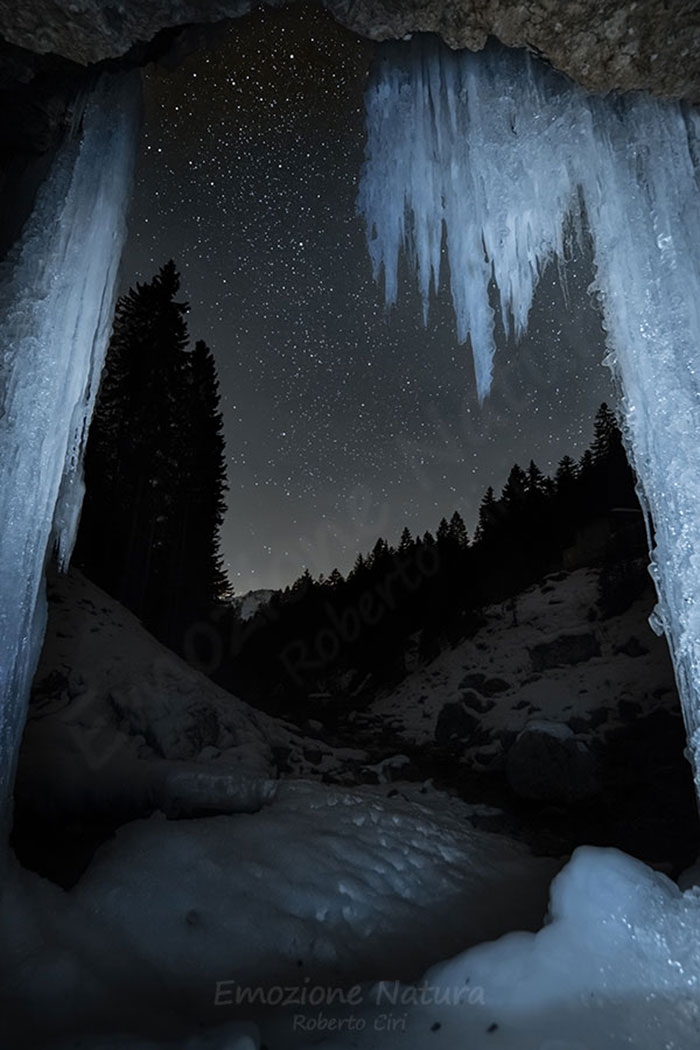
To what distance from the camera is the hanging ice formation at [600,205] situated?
10.3 ft

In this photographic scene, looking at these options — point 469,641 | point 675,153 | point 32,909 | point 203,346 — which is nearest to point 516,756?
point 32,909

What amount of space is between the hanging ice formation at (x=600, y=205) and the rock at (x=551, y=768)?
25.6 feet

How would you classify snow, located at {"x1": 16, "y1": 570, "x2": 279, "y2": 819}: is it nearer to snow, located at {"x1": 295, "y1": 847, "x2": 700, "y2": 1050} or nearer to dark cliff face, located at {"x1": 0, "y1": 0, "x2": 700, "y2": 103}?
snow, located at {"x1": 295, "y1": 847, "x2": 700, "y2": 1050}

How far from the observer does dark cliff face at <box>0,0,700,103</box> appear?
2.92 m

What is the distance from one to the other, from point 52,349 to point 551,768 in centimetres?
1062

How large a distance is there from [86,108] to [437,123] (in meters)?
3.30

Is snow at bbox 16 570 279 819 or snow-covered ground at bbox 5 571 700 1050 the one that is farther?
snow at bbox 16 570 279 819

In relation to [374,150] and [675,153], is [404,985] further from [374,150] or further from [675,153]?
[374,150]

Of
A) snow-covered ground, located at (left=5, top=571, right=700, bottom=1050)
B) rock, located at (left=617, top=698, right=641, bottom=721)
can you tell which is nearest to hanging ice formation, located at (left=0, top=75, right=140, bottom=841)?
snow-covered ground, located at (left=5, top=571, right=700, bottom=1050)

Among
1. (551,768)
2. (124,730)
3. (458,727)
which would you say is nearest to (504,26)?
(124,730)

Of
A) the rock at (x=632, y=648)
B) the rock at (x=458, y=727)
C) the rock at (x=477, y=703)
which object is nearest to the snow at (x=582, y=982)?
the rock at (x=458, y=727)

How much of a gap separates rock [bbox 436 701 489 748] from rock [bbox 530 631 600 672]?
3887mm

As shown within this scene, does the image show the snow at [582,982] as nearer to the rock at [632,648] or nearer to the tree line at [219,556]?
the tree line at [219,556]

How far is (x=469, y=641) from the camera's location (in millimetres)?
24438
